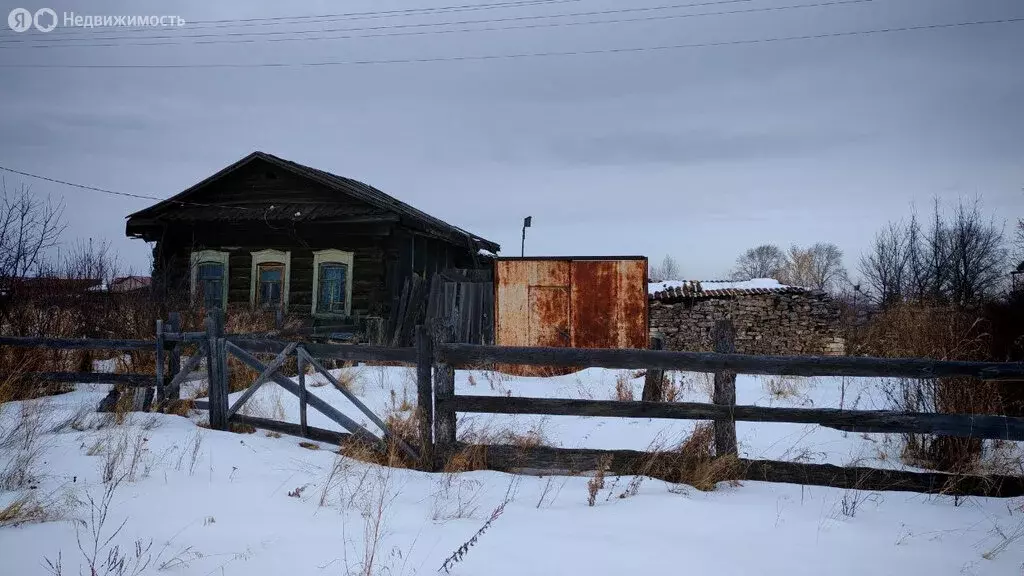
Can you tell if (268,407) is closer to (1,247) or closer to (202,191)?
(1,247)

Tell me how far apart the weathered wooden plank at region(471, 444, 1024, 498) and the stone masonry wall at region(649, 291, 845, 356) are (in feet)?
40.3

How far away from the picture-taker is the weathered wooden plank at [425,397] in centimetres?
493

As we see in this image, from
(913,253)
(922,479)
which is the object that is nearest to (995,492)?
(922,479)

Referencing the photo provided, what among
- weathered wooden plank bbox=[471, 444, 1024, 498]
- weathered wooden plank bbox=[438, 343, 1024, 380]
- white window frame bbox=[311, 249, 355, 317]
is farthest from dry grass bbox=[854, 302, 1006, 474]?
white window frame bbox=[311, 249, 355, 317]

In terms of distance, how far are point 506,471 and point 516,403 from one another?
613 millimetres

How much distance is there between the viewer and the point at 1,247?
369 inches

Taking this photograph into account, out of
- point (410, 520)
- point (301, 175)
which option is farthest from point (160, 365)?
point (301, 175)

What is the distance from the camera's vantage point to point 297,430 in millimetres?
5832

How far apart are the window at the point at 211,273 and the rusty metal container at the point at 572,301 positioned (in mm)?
7528

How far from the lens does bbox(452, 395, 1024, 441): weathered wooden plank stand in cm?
420

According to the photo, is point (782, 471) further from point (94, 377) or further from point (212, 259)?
point (212, 259)

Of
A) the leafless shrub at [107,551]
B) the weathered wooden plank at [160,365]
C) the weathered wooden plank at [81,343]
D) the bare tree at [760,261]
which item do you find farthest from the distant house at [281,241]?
the bare tree at [760,261]

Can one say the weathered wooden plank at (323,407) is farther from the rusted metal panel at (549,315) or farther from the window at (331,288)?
the window at (331,288)

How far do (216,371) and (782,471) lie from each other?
225 inches
